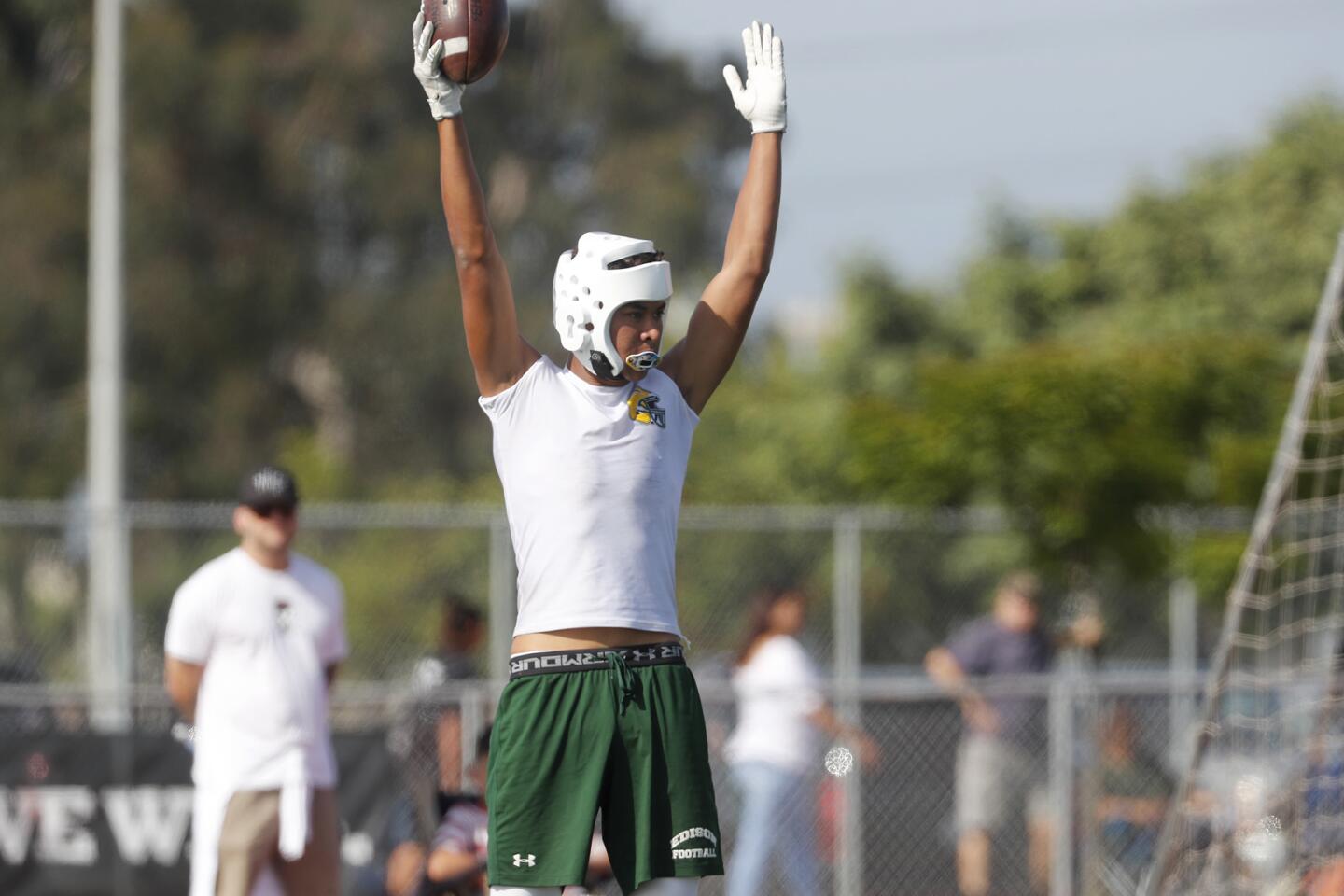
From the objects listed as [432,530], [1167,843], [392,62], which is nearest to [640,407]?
[1167,843]

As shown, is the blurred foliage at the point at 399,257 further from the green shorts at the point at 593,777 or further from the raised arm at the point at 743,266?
the green shorts at the point at 593,777

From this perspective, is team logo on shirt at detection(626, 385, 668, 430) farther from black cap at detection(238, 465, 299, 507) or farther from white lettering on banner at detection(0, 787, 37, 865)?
white lettering on banner at detection(0, 787, 37, 865)

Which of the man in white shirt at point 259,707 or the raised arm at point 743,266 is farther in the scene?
the man in white shirt at point 259,707

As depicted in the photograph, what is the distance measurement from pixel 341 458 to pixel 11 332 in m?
5.44

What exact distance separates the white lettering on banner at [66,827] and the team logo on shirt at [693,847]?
→ 541 centimetres

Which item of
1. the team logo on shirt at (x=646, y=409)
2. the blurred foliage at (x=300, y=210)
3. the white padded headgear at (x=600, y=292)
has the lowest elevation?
the team logo on shirt at (x=646, y=409)

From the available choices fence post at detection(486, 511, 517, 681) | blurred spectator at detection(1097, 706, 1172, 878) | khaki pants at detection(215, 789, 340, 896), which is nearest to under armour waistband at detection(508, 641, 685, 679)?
khaki pants at detection(215, 789, 340, 896)

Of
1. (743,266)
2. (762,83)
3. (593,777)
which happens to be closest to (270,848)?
(593,777)

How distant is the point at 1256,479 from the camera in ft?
47.2

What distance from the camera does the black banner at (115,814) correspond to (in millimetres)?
9156

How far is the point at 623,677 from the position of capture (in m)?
4.59

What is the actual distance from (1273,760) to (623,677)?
20.3 ft

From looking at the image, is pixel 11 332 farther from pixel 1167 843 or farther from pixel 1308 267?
pixel 1167 843

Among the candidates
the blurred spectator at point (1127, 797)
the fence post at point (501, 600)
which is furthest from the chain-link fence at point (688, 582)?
the blurred spectator at point (1127, 797)
